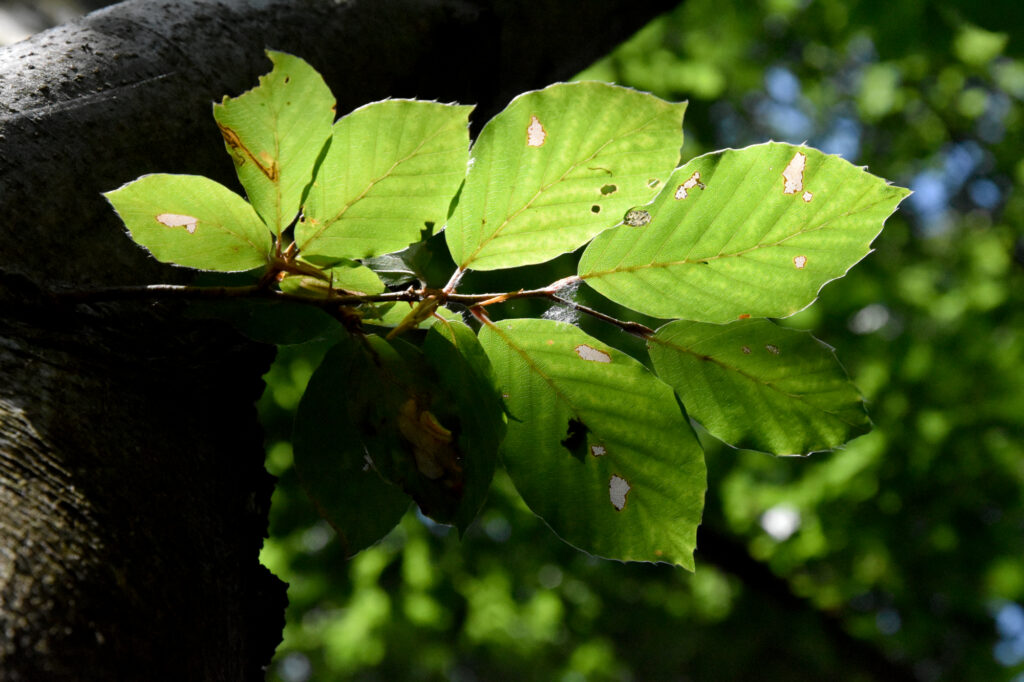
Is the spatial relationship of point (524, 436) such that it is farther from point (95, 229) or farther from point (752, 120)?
point (752, 120)

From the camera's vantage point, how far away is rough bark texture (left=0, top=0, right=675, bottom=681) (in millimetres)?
370

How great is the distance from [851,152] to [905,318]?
1.57 m

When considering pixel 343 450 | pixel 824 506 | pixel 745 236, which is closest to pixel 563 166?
pixel 745 236

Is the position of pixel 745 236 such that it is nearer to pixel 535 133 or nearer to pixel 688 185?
pixel 688 185

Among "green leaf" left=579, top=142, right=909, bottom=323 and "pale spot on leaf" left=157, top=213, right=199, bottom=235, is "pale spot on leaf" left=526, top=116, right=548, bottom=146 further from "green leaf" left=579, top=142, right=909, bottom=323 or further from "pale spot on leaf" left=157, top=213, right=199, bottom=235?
"pale spot on leaf" left=157, top=213, right=199, bottom=235

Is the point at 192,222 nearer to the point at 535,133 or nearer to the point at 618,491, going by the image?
the point at 535,133

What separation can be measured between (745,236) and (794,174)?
48mm

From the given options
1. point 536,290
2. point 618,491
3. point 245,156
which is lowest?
point 618,491

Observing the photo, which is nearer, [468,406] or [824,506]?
[468,406]

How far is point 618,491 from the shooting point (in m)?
0.48

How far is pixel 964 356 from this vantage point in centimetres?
310

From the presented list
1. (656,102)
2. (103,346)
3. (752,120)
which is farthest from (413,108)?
(752,120)

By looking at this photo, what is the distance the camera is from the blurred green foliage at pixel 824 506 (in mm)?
2869

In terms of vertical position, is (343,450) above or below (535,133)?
below
